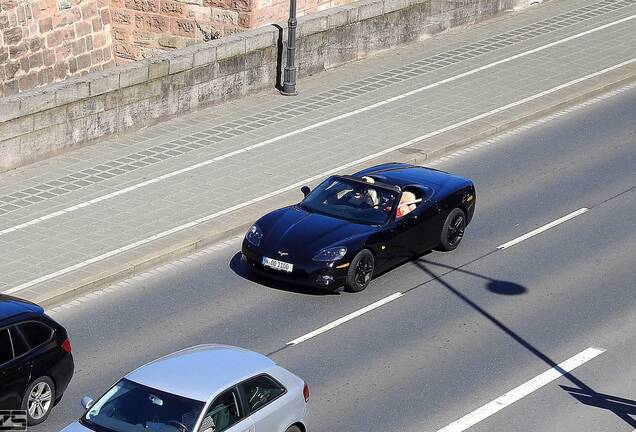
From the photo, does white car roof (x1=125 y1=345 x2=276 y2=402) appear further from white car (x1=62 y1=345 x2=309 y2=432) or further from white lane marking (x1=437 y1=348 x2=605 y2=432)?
white lane marking (x1=437 y1=348 x2=605 y2=432)

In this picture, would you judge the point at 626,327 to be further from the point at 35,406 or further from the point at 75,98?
the point at 75,98

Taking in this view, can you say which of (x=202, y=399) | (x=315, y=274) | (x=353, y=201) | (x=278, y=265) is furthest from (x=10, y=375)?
(x=353, y=201)

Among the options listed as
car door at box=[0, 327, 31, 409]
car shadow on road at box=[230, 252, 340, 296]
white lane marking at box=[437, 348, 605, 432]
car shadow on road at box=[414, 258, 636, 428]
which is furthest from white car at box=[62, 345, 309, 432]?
car shadow on road at box=[230, 252, 340, 296]

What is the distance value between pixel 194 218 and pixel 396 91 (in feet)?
26.6

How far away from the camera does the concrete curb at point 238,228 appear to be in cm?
1817

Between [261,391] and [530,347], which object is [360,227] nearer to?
[530,347]

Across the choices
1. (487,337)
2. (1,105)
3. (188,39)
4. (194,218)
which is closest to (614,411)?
(487,337)

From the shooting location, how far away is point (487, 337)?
55.6 ft

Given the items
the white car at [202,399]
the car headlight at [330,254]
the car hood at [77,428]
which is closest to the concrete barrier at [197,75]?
the car headlight at [330,254]

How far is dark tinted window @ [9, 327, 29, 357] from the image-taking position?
553 inches

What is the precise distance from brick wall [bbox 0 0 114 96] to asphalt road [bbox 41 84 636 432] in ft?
31.1

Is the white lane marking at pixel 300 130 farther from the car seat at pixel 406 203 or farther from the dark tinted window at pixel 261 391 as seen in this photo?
the dark tinted window at pixel 261 391

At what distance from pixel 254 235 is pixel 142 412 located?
21.2 feet

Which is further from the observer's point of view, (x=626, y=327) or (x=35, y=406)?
(x=626, y=327)
